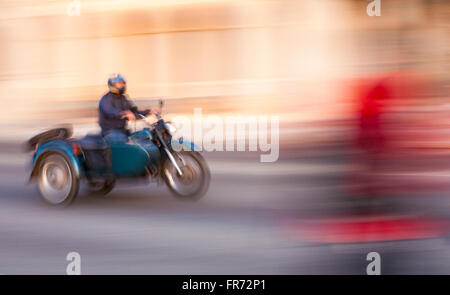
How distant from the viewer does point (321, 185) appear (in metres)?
4.06

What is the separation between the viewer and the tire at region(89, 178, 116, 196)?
780 centimetres

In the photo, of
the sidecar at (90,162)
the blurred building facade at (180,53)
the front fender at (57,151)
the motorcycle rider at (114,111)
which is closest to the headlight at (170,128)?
the sidecar at (90,162)

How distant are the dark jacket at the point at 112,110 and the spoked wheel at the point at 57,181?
0.54 meters

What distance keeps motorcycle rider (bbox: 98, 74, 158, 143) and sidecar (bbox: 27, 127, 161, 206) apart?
0.27 feet

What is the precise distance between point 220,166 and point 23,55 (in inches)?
461

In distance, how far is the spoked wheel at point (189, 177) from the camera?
24.8 ft

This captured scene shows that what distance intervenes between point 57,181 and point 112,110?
3.08ft

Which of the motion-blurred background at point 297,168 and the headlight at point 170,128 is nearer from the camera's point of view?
the motion-blurred background at point 297,168

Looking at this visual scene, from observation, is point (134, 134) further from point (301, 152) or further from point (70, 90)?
point (70, 90)

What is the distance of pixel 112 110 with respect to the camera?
755 centimetres

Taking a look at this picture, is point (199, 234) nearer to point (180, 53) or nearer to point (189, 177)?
point (189, 177)

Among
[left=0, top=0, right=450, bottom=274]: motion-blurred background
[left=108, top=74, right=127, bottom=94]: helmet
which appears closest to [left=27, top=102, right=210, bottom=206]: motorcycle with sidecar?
[left=0, top=0, right=450, bottom=274]: motion-blurred background

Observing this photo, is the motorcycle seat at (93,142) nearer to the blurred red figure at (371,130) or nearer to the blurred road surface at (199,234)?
the blurred road surface at (199,234)

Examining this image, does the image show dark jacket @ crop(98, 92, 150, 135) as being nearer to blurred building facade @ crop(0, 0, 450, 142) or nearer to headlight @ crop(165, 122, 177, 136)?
headlight @ crop(165, 122, 177, 136)
